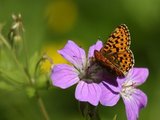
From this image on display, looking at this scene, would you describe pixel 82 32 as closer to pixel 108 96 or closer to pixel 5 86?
pixel 5 86

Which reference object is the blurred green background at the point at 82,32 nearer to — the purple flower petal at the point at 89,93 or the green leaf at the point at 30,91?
the green leaf at the point at 30,91

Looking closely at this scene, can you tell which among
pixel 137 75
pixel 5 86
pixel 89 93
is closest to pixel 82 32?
pixel 5 86

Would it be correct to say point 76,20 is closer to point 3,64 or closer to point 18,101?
point 18,101

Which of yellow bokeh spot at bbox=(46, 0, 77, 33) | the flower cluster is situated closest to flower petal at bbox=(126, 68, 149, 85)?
the flower cluster

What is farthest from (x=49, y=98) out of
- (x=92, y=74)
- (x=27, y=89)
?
(x=92, y=74)

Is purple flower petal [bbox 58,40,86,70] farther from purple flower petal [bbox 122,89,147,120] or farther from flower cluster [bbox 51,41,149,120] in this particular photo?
purple flower petal [bbox 122,89,147,120]
